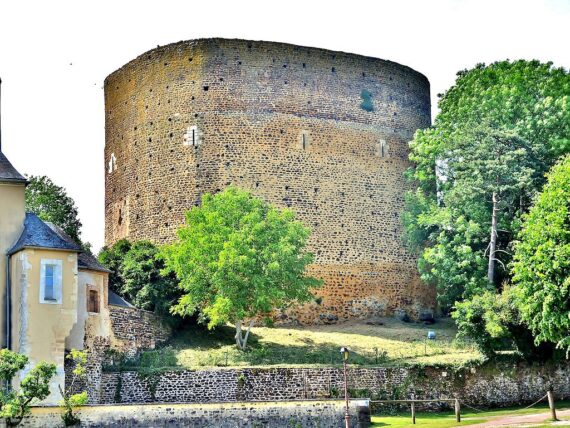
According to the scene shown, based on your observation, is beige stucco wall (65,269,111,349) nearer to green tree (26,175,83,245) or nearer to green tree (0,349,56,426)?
green tree (0,349,56,426)

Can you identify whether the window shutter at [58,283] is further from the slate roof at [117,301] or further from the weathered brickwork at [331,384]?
the slate roof at [117,301]

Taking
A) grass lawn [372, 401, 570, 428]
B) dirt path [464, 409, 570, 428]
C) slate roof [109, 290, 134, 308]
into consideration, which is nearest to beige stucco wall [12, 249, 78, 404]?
slate roof [109, 290, 134, 308]

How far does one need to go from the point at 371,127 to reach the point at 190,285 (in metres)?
12.5

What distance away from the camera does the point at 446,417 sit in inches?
1321

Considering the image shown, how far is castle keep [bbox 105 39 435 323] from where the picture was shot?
45625 millimetres

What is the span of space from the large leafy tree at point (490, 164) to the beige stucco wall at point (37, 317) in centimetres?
1436

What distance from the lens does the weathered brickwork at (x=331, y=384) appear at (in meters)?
35.2

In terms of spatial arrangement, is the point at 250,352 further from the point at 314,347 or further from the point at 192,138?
the point at 192,138

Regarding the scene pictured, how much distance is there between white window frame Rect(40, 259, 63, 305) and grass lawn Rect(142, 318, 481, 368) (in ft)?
15.7

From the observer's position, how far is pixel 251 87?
46062mm

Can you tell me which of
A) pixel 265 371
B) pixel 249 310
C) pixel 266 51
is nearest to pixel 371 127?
pixel 266 51

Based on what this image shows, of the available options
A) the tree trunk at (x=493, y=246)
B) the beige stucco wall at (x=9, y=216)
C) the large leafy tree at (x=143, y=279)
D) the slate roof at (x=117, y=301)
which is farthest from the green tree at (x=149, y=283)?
the tree trunk at (x=493, y=246)

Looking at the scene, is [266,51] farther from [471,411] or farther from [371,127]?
[471,411]

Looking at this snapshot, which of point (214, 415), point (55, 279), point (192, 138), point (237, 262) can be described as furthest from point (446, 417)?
point (192, 138)
